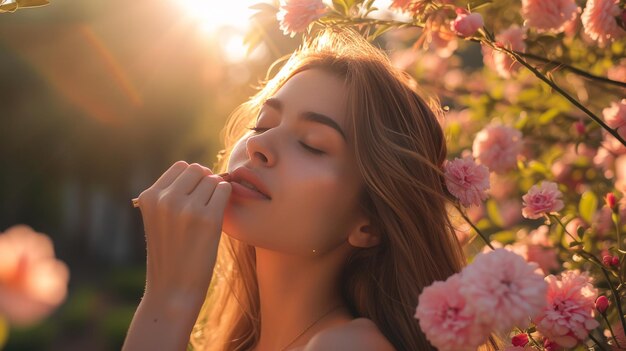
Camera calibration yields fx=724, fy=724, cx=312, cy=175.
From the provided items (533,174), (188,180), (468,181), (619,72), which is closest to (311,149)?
(188,180)

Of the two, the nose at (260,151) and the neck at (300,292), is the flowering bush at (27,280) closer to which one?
the nose at (260,151)

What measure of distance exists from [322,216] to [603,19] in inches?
30.0

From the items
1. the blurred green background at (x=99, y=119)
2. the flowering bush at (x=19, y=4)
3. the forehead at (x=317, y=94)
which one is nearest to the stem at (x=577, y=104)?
the forehead at (x=317, y=94)

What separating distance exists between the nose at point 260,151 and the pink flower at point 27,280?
0.98m

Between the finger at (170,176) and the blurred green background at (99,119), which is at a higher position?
the finger at (170,176)

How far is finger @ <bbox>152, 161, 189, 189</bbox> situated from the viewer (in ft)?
5.14

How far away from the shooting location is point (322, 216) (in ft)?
5.28

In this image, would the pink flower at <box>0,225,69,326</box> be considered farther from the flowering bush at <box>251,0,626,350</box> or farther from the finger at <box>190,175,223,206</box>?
the finger at <box>190,175,223,206</box>

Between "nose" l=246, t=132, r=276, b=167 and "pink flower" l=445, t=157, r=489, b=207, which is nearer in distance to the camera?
"nose" l=246, t=132, r=276, b=167

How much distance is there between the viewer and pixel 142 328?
4.68ft

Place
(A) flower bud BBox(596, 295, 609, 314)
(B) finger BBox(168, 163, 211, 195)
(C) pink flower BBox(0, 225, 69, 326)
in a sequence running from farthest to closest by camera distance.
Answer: (B) finger BBox(168, 163, 211, 195) → (A) flower bud BBox(596, 295, 609, 314) → (C) pink flower BBox(0, 225, 69, 326)

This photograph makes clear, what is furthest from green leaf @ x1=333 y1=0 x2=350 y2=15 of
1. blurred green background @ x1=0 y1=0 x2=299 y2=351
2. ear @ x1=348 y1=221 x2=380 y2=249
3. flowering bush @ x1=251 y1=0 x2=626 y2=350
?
blurred green background @ x1=0 y1=0 x2=299 y2=351

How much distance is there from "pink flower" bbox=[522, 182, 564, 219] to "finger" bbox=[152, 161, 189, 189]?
2.58 feet

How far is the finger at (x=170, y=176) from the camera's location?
1.57m
